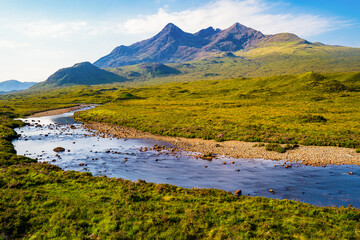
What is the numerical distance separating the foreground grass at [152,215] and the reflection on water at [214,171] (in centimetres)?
417

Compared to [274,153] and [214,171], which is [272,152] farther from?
[214,171]

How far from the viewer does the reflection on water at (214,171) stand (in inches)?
894

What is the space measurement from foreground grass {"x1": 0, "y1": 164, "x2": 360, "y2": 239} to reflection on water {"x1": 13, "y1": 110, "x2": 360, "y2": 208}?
4168 mm

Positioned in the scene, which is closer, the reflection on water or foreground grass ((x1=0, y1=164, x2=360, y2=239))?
foreground grass ((x1=0, y1=164, x2=360, y2=239))

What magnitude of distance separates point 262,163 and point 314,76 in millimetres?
147713

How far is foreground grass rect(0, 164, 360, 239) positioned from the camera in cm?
1452

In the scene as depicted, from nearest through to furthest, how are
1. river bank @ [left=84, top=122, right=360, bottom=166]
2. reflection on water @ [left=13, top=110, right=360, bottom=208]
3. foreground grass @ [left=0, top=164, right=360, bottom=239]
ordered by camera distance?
foreground grass @ [left=0, top=164, right=360, bottom=239] → reflection on water @ [left=13, top=110, right=360, bottom=208] → river bank @ [left=84, top=122, right=360, bottom=166]

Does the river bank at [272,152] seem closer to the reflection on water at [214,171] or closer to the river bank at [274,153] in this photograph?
the river bank at [274,153]

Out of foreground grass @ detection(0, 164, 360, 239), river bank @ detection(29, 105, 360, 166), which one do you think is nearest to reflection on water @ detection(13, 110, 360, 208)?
river bank @ detection(29, 105, 360, 166)

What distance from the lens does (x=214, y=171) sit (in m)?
29.2

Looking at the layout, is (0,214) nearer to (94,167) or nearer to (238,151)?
(94,167)

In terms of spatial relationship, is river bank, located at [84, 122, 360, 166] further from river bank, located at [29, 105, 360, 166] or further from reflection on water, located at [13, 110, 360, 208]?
reflection on water, located at [13, 110, 360, 208]

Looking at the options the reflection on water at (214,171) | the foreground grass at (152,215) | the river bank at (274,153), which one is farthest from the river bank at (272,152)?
the foreground grass at (152,215)

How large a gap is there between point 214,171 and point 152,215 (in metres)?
14.8
